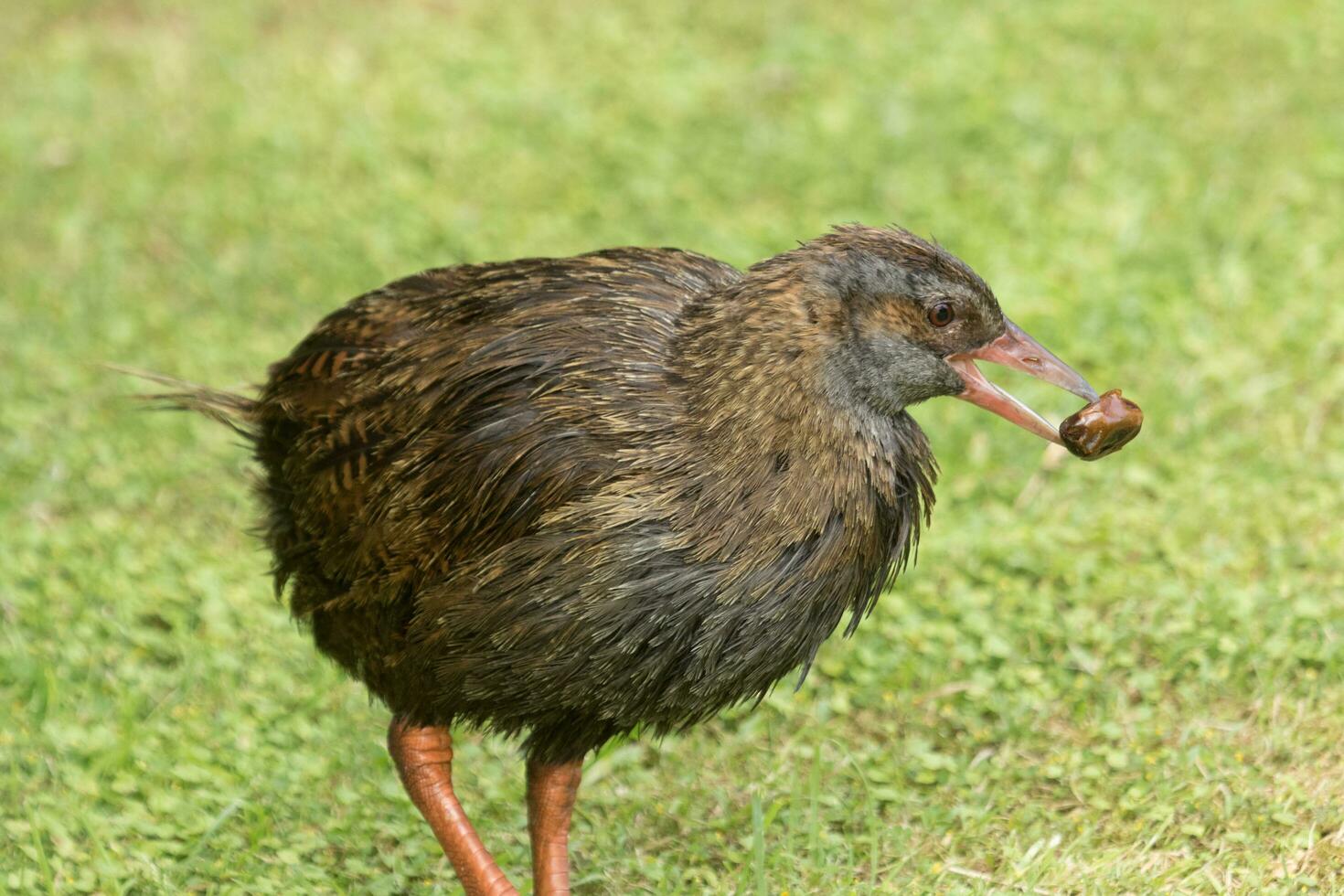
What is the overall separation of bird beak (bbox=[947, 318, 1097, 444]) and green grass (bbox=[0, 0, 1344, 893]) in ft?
3.68

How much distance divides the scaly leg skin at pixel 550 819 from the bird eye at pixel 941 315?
1.39 m

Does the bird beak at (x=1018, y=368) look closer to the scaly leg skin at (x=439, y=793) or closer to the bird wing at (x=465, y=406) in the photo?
the bird wing at (x=465, y=406)

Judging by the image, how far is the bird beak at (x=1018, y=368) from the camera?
12.1ft

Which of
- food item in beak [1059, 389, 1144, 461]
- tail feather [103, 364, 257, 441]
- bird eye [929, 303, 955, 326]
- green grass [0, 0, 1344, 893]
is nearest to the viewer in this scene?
bird eye [929, 303, 955, 326]

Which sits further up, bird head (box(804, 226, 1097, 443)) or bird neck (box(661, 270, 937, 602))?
bird head (box(804, 226, 1097, 443))

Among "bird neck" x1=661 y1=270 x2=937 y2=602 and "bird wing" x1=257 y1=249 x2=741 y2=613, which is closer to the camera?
"bird neck" x1=661 y1=270 x2=937 y2=602

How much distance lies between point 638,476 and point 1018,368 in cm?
91

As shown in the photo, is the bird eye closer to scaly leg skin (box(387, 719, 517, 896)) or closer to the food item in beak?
the food item in beak

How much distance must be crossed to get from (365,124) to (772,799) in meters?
4.52

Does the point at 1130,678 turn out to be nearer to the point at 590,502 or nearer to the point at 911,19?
the point at 590,502

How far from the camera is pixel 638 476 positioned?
11.5 feet

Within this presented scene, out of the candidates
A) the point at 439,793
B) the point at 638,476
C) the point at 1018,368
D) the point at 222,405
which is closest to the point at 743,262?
the point at 222,405

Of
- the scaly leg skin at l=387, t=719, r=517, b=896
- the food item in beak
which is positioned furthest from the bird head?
the scaly leg skin at l=387, t=719, r=517, b=896

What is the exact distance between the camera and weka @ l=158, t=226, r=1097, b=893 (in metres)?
3.49
